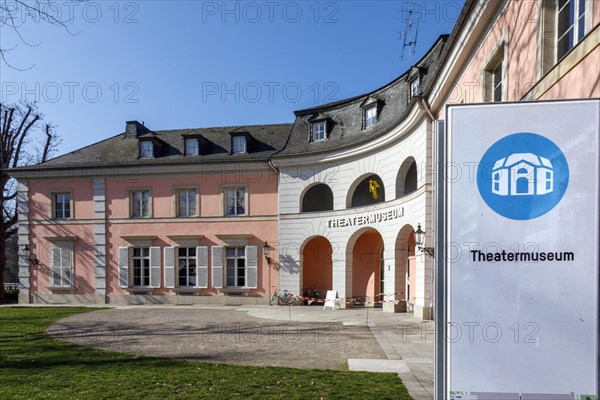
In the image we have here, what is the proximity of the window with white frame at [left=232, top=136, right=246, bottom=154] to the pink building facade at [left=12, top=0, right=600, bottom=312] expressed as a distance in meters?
0.05

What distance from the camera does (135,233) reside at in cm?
2034

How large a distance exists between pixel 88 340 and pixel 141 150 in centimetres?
1325

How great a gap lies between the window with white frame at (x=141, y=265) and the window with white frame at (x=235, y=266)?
163 inches

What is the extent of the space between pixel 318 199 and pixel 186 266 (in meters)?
7.26

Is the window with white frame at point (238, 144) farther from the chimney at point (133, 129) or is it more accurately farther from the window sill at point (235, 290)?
the chimney at point (133, 129)

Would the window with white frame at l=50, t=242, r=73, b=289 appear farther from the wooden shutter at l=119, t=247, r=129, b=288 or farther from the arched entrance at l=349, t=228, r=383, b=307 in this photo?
the arched entrance at l=349, t=228, r=383, b=307

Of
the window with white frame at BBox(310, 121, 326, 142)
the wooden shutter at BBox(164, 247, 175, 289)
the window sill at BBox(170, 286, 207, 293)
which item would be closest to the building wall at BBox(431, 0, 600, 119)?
the window with white frame at BBox(310, 121, 326, 142)

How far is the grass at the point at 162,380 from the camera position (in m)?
5.28

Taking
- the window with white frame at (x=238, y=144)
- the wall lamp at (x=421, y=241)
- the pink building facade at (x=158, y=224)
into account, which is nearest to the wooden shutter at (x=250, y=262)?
the pink building facade at (x=158, y=224)

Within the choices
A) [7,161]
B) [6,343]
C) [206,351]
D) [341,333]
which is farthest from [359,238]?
[7,161]

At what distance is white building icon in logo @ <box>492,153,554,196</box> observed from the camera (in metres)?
2.48

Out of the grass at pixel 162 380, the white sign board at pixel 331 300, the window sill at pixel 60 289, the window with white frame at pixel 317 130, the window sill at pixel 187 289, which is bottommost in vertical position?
the window sill at pixel 60 289

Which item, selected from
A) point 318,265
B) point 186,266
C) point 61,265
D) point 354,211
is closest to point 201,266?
point 186,266

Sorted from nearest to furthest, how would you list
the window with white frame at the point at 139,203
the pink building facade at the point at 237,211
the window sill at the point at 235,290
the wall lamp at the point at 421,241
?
the wall lamp at the point at 421,241 < the pink building facade at the point at 237,211 < the window sill at the point at 235,290 < the window with white frame at the point at 139,203
